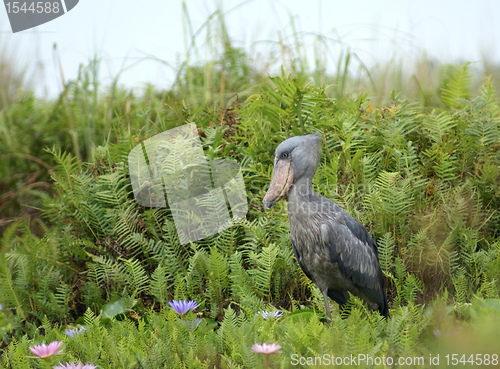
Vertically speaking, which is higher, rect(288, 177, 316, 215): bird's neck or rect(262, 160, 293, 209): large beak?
rect(262, 160, 293, 209): large beak

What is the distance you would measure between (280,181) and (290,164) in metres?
0.11

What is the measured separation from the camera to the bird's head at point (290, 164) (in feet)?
8.17

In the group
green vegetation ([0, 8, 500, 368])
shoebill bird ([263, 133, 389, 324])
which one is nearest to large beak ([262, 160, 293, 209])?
shoebill bird ([263, 133, 389, 324])

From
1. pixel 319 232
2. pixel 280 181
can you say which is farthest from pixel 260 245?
pixel 280 181

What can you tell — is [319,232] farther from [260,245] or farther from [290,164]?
[260,245]

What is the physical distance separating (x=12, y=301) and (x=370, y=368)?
287 centimetres

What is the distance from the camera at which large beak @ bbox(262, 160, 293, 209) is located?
2.48 meters

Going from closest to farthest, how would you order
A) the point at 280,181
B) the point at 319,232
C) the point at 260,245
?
1. the point at 280,181
2. the point at 319,232
3. the point at 260,245

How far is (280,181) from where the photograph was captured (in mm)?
2496

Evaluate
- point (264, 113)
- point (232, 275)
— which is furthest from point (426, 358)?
point (264, 113)

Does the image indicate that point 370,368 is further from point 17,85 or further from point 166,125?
point 17,85

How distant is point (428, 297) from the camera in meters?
3.38

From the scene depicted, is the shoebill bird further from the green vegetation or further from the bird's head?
the green vegetation

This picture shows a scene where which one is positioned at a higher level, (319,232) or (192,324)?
(319,232)
